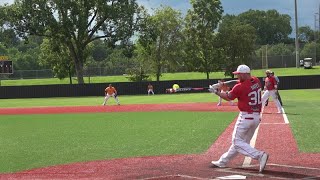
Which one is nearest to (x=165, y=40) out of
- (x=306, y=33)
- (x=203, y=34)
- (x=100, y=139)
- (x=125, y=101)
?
(x=203, y=34)

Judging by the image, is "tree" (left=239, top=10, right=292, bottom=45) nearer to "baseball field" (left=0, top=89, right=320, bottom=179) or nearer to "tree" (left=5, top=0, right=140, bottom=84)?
"tree" (left=5, top=0, right=140, bottom=84)

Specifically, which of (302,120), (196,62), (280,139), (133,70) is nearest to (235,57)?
(196,62)

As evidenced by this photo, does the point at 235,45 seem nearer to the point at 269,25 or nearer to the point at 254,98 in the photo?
the point at 254,98

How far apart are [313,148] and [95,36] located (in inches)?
2124

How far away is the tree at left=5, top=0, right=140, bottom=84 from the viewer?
2292 inches

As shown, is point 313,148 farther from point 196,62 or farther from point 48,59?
point 48,59

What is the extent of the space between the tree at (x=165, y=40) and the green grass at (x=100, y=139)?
152 feet

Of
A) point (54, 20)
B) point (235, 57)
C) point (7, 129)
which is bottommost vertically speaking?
point (7, 129)

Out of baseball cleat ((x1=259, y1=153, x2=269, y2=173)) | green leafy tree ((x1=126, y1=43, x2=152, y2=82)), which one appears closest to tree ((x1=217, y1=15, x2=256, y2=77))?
green leafy tree ((x1=126, y1=43, x2=152, y2=82))

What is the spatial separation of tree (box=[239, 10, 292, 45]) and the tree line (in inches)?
3613

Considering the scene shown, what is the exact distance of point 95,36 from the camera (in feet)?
209

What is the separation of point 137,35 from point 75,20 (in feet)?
27.6

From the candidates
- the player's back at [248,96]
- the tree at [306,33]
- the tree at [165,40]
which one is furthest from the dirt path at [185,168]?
the tree at [306,33]

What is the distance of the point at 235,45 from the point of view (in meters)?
63.9
